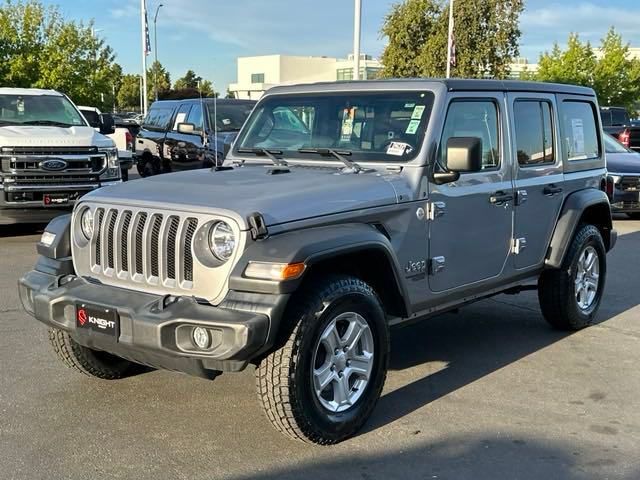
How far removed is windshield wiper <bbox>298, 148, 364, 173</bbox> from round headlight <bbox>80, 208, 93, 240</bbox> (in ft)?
4.74

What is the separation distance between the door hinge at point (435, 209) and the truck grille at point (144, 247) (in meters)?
1.51

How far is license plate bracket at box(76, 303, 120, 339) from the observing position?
12.1 ft

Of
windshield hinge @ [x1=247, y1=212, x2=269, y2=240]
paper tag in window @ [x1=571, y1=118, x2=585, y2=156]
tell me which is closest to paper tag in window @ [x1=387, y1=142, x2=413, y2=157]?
windshield hinge @ [x1=247, y1=212, x2=269, y2=240]

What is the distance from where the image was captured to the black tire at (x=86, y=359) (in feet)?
15.0

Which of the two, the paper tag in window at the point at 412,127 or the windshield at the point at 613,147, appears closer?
the paper tag in window at the point at 412,127

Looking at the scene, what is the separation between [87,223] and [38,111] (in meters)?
7.78

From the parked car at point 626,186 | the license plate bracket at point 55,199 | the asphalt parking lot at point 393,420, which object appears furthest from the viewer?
the parked car at point 626,186

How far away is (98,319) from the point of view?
3770mm

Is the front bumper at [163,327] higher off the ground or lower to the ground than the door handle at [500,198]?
lower

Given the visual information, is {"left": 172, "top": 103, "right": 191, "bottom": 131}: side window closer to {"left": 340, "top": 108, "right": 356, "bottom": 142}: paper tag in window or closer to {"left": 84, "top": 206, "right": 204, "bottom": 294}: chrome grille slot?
{"left": 340, "top": 108, "right": 356, "bottom": 142}: paper tag in window

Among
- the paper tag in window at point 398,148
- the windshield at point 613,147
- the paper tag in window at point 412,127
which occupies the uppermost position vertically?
the paper tag in window at point 412,127

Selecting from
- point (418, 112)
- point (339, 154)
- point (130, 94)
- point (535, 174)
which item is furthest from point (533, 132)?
point (130, 94)

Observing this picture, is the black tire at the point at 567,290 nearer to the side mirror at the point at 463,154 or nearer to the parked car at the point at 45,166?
the side mirror at the point at 463,154

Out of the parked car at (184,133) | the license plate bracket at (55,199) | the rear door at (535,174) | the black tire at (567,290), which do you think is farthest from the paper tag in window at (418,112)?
the parked car at (184,133)
